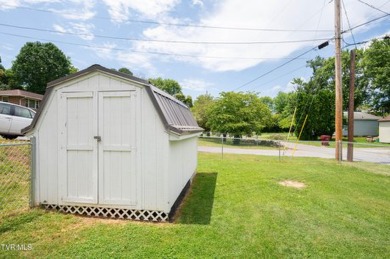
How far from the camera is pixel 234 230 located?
3836mm

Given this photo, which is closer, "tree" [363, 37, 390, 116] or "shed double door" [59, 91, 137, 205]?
"shed double door" [59, 91, 137, 205]

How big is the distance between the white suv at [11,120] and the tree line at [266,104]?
26.8 ft

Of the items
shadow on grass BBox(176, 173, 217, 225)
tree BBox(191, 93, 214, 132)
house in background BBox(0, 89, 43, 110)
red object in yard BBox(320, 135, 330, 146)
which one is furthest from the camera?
tree BBox(191, 93, 214, 132)

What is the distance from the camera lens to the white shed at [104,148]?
4125 millimetres

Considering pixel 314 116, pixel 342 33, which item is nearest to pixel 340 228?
pixel 342 33

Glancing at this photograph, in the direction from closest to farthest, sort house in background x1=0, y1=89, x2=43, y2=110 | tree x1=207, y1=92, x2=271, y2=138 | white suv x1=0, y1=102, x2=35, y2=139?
1. white suv x1=0, y1=102, x2=35, y2=139
2. tree x1=207, y1=92, x2=271, y2=138
3. house in background x1=0, y1=89, x2=43, y2=110

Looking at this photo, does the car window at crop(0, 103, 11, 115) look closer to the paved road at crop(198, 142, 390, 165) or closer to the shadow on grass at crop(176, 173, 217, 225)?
the shadow on grass at crop(176, 173, 217, 225)

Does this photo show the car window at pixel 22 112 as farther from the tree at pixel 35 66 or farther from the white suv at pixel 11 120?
the tree at pixel 35 66

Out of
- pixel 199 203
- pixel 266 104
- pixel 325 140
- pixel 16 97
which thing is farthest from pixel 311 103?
pixel 16 97

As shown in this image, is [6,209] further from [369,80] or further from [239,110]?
[369,80]

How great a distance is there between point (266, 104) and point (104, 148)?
2784cm

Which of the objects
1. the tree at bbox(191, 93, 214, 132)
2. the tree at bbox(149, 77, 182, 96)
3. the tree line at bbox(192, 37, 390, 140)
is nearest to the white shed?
the tree line at bbox(192, 37, 390, 140)

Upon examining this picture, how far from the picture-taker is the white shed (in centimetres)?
412

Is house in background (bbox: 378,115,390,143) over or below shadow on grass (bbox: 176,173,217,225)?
over
